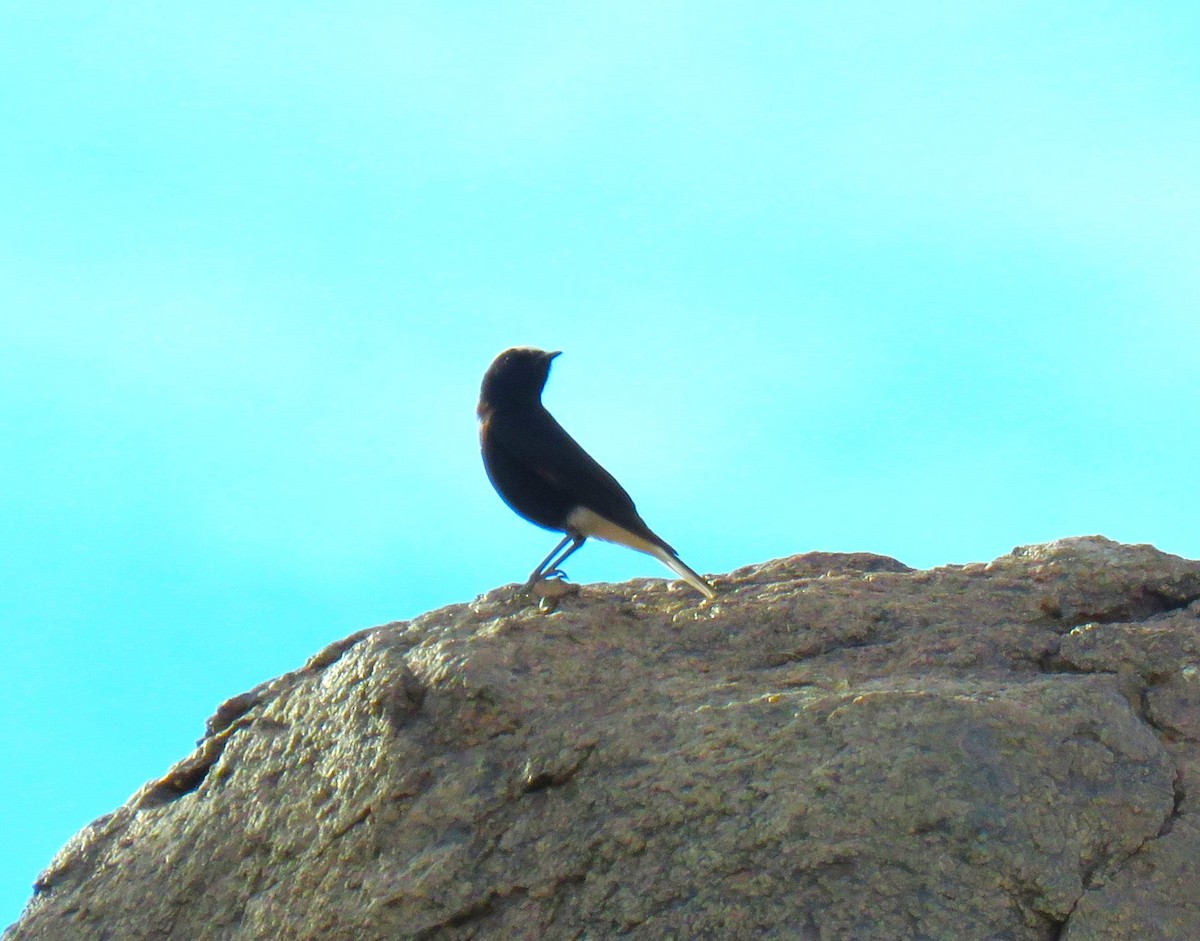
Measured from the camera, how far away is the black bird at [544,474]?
7914 mm

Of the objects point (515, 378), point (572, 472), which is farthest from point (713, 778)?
point (515, 378)

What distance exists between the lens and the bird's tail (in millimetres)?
6564

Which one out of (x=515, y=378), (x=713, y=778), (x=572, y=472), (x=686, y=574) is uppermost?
Result: (x=515, y=378)

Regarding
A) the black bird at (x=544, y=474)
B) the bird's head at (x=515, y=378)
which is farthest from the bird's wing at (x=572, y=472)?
the bird's head at (x=515, y=378)

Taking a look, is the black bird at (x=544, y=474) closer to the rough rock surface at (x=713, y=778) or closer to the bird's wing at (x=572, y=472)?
the bird's wing at (x=572, y=472)

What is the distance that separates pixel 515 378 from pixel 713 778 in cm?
430

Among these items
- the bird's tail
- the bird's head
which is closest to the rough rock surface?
the bird's tail

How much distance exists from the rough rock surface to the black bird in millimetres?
1408

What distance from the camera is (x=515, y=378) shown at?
28.2 ft

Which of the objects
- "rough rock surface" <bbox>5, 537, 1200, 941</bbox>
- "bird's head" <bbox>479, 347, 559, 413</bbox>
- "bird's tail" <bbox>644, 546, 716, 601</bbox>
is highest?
"bird's head" <bbox>479, 347, 559, 413</bbox>

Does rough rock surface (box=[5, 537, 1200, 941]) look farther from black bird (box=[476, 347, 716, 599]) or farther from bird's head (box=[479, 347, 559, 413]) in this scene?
bird's head (box=[479, 347, 559, 413])

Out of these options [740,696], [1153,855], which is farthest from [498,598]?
[1153,855]

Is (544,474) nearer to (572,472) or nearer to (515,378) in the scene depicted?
(572,472)

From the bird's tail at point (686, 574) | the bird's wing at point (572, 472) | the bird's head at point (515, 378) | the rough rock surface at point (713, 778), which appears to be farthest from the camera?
the bird's head at point (515, 378)
